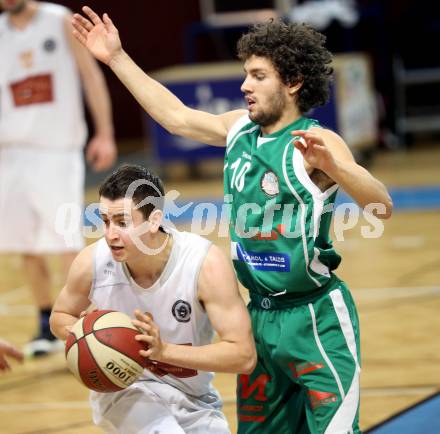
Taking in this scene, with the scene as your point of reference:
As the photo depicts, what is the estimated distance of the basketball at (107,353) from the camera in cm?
393

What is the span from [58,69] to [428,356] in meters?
2.96

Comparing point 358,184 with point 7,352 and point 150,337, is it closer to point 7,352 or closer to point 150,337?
point 150,337

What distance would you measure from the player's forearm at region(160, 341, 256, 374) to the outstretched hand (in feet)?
4.87

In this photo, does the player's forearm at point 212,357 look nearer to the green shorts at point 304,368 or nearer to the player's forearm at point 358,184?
the green shorts at point 304,368

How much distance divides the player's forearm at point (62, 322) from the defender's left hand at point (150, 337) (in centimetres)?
45

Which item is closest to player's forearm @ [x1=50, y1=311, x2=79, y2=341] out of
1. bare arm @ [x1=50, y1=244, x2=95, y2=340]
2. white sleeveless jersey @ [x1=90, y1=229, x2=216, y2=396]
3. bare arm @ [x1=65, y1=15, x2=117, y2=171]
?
bare arm @ [x1=50, y1=244, x2=95, y2=340]

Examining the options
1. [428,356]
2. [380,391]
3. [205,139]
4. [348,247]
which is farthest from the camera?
[348,247]

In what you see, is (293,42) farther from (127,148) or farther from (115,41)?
(127,148)

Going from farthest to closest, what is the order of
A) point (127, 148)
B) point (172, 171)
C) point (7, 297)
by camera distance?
point (127, 148) → point (172, 171) → point (7, 297)

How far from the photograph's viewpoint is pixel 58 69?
716 cm

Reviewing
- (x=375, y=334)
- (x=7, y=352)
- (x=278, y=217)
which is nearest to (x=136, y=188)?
(x=278, y=217)

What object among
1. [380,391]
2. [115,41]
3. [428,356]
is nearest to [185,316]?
[115,41]


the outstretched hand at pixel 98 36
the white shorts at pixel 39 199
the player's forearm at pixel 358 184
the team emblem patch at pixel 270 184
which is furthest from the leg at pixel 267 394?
the white shorts at pixel 39 199

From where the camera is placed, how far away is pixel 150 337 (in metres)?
3.87
